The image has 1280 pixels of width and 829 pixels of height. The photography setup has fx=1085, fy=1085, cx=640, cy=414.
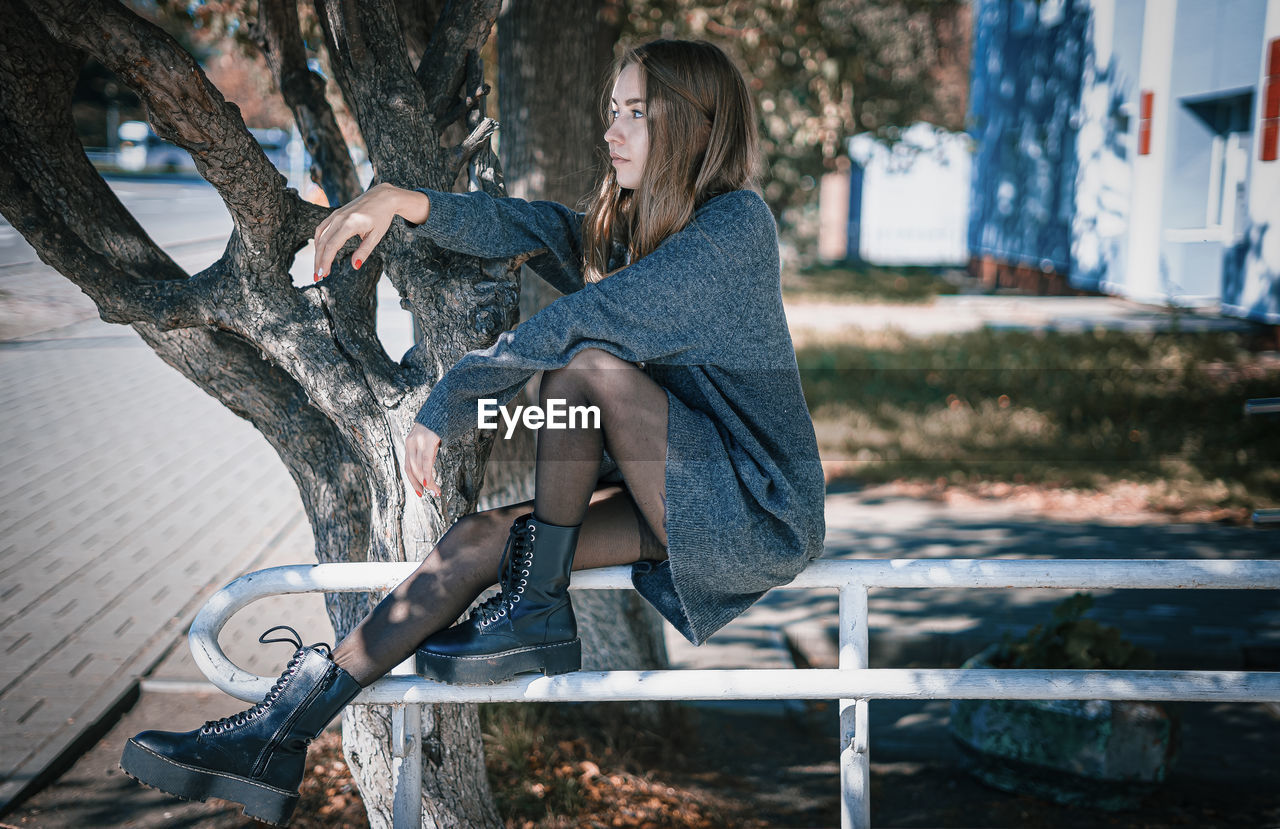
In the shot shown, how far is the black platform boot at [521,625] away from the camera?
2254 mm

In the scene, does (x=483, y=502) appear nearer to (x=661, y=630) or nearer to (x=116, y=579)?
(x=661, y=630)

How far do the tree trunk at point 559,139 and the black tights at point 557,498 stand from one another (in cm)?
166

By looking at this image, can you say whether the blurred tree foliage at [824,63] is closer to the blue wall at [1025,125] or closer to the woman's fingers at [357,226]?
→ the blue wall at [1025,125]

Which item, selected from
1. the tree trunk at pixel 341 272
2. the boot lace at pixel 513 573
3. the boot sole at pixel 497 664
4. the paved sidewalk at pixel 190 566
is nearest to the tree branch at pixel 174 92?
the tree trunk at pixel 341 272

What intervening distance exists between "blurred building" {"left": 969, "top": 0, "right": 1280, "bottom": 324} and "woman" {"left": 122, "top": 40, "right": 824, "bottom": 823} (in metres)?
5.90

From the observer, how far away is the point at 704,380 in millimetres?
2428

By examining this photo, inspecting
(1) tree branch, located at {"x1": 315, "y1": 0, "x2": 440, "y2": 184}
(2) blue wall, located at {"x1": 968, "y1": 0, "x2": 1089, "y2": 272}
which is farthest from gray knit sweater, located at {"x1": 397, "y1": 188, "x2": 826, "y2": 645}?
(2) blue wall, located at {"x1": 968, "y1": 0, "x2": 1089, "y2": 272}

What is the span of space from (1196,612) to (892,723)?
6.32ft

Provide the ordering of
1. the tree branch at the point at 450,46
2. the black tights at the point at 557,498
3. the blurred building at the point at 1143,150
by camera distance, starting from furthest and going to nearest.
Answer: the blurred building at the point at 1143,150
the tree branch at the point at 450,46
the black tights at the point at 557,498

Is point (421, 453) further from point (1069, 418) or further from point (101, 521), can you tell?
point (1069, 418)

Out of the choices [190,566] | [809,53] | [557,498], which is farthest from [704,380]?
[809,53]

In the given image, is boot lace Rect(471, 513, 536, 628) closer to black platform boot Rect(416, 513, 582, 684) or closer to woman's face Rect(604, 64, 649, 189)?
black platform boot Rect(416, 513, 582, 684)

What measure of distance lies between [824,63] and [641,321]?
6.20 m

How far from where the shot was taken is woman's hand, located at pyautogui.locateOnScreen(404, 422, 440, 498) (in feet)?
7.38
